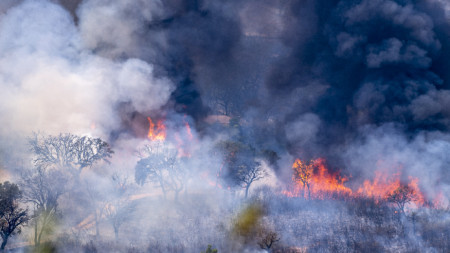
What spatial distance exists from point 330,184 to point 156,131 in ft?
76.3

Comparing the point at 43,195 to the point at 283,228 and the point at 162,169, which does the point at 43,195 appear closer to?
the point at 162,169

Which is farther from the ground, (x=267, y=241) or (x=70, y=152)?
(x=70, y=152)

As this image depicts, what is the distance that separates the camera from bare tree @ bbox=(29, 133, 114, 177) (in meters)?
37.2

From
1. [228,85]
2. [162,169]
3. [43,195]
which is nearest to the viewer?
[43,195]

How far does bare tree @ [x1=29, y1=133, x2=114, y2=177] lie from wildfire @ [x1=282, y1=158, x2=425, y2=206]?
20818 millimetres

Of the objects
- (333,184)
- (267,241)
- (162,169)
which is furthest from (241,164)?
(267,241)

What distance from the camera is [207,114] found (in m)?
56.4

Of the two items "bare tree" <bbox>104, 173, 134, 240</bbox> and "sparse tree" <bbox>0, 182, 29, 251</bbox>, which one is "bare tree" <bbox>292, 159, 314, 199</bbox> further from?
"sparse tree" <bbox>0, 182, 29, 251</bbox>

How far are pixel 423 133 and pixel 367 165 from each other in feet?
22.3

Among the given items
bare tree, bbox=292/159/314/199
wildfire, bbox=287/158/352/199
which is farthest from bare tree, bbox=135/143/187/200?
bare tree, bbox=292/159/314/199

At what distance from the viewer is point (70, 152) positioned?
1521 inches

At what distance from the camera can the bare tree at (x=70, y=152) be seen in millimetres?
37188

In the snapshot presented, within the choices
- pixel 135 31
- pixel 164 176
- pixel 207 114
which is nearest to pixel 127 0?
pixel 135 31

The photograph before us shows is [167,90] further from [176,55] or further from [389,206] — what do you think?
[389,206]
